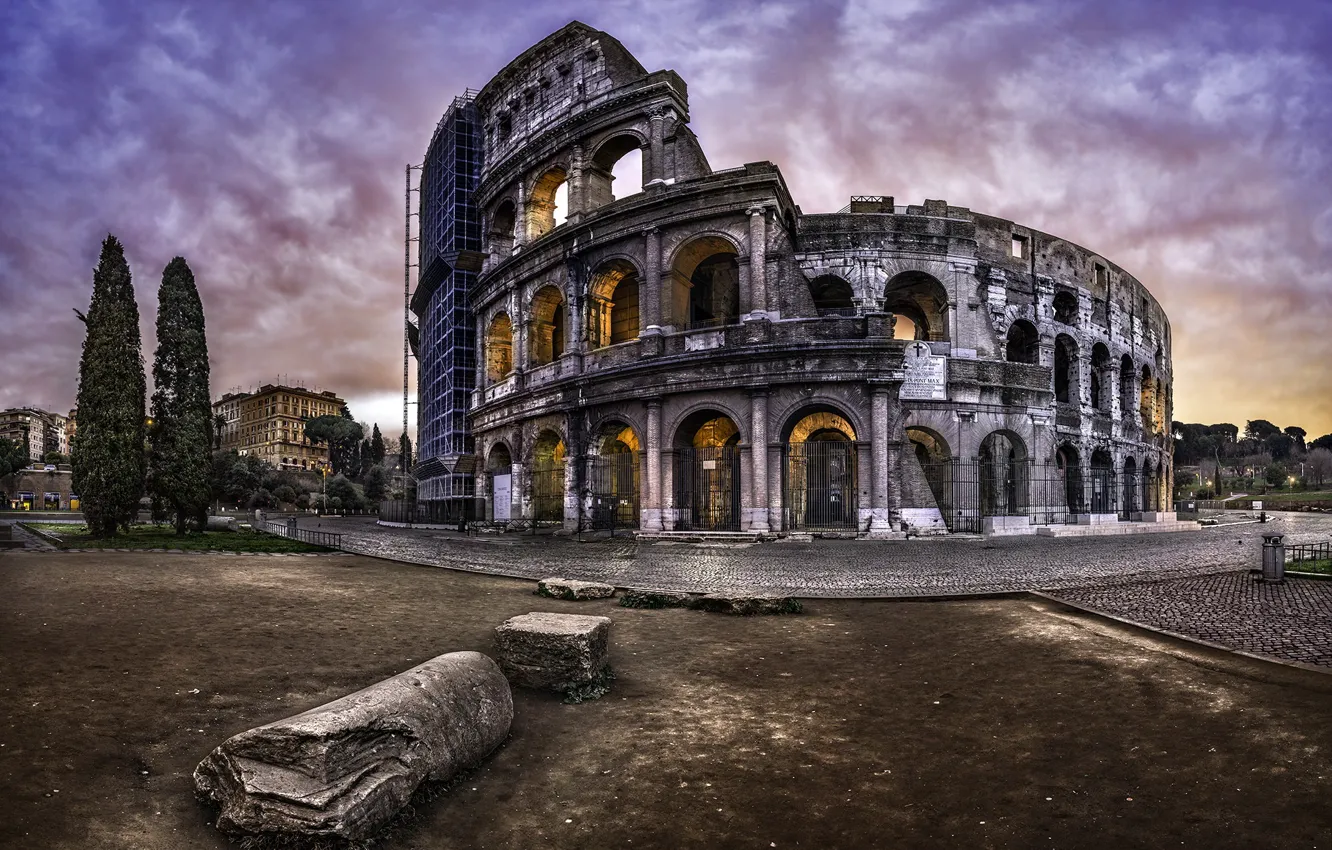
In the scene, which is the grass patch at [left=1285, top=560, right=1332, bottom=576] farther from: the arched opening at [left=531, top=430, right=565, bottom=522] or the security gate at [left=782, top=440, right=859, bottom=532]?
the arched opening at [left=531, top=430, right=565, bottom=522]

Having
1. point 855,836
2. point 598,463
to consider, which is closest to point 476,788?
point 855,836

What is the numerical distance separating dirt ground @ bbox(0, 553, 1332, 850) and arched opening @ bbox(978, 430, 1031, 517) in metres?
19.8

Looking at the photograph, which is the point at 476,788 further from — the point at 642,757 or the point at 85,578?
the point at 85,578

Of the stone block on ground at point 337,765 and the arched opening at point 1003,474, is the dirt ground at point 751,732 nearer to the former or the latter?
the stone block on ground at point 337,765

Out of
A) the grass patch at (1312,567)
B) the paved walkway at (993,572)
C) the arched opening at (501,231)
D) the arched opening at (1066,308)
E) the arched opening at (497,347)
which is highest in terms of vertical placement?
the arched opening at (501,231)

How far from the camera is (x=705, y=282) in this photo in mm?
28406

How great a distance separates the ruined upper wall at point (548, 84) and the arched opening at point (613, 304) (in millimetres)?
6479

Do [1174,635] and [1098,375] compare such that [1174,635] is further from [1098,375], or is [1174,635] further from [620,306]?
[1098,375]

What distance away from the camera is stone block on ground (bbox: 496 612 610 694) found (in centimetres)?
513

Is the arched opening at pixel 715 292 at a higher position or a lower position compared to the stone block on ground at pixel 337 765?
higher

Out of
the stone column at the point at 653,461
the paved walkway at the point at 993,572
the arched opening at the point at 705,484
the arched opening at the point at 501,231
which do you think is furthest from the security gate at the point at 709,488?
the arched opening at the point at 501,231

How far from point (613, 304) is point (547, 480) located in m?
7.03

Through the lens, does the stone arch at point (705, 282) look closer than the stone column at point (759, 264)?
No

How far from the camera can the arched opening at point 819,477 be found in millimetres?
20656
